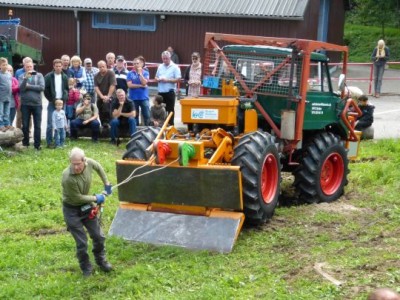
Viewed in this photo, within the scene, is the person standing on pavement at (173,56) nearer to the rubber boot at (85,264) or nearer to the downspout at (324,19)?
the downspout at (324,19)

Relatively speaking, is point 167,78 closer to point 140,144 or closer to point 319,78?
point 319,78

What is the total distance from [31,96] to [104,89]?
2.26 m

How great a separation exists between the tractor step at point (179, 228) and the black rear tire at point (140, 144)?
2.48 feet

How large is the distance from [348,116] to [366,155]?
317cm

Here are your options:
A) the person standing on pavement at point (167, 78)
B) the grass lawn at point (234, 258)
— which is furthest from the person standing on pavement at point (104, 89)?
the grass lawn at point (234, 258)

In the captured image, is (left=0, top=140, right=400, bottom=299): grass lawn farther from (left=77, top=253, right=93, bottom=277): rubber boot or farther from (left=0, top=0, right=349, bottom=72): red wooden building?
(left=0, top=0, right=349, bottom=72): red wooden building

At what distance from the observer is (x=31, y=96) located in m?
14.9

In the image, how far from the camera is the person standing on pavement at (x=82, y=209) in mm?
8406

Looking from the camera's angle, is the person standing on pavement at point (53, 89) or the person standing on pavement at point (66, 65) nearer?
the person standing on pavement at point (53, 89)

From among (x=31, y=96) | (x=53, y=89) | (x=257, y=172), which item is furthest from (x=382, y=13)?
(x=257, y=172)

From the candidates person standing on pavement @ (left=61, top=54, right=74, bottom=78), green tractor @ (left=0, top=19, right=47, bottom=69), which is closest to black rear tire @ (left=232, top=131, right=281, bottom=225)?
person standing on pavement @ (left=61, top=54, right=74, bottom=78)

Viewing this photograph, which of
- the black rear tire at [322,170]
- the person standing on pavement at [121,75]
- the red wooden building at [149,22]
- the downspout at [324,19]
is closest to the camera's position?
the black rear tire at [322,170]

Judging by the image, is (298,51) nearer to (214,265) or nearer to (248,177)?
(248,177)

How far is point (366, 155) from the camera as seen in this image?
50.0 ft
